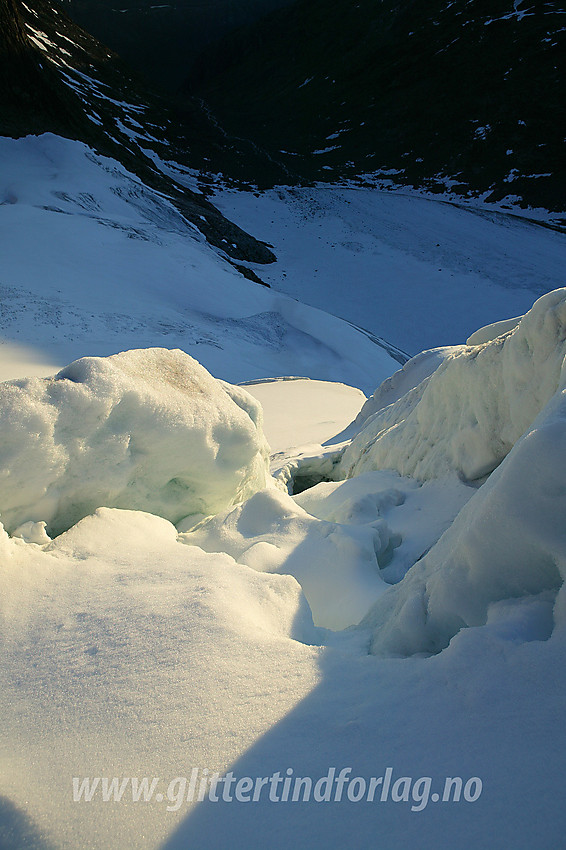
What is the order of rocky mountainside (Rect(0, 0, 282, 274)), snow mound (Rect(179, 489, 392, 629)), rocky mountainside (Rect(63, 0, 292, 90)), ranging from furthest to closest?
rocky mountainside (Rect(63, 0, 292, 90))
rocky mountainside (Rect(0, 0, 282, 274))
snow mound (Rect(179, 489, 392, 629))

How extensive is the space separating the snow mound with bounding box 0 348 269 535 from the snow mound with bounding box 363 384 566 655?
1734mm

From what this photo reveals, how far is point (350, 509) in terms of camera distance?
3.64 metres

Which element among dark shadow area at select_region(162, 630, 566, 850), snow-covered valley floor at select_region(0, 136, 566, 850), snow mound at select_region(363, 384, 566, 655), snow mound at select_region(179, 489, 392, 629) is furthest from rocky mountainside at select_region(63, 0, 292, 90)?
dark shadow area at select_region(162, 630, 566, 850)

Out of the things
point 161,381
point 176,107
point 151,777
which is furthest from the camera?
point 176,107

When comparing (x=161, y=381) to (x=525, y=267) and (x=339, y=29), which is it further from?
(x=339, y=29)

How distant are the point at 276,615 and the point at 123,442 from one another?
56.1 inches

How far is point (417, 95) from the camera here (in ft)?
135

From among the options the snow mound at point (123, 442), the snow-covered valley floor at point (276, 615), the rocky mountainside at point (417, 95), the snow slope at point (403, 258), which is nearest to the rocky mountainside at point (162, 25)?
the rocky mountainside at point (417, 95)

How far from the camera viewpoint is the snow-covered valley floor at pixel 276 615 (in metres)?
1.27

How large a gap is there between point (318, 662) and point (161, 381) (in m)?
2.08

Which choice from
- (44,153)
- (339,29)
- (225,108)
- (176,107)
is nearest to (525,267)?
(44,153)

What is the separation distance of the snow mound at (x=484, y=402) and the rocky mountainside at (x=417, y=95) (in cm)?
2962

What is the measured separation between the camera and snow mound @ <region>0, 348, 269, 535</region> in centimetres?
267

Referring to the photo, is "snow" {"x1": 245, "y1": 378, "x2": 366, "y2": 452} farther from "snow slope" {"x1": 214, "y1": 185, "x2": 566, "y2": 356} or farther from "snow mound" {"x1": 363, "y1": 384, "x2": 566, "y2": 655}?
"snow slope" {"x1": 214, "y1": 185, "x2": 566, "y2": 356}
